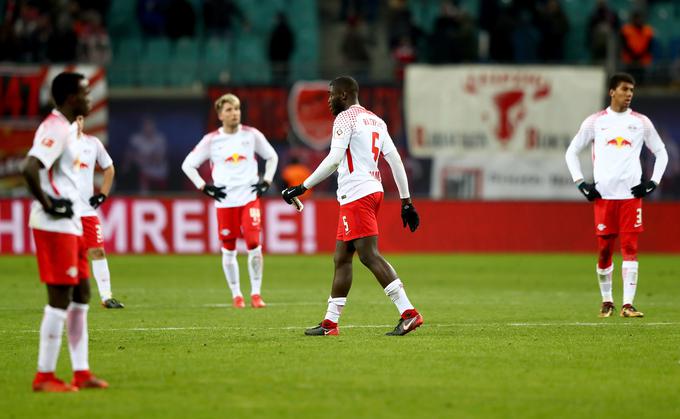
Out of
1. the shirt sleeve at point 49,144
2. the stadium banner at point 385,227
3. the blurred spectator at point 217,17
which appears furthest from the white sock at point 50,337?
the blurred spectator at point 217,17

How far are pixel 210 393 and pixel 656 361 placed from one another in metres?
3.92

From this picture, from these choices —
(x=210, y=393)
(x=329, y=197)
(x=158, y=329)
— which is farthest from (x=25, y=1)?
(x=210, y=393)

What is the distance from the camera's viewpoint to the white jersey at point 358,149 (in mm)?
12055

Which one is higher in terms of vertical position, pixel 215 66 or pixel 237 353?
pixel 215 66

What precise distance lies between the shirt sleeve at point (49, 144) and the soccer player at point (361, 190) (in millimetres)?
3516

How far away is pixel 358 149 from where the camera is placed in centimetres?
1216

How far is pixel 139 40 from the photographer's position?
105ft

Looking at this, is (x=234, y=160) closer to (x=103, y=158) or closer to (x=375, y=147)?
(x=103, y=158)

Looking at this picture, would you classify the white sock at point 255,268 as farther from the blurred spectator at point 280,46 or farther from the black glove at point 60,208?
the blurred spectator at point 280,46

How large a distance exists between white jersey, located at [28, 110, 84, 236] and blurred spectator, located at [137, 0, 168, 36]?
23.1 meters

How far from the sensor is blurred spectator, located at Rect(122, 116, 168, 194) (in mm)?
29188

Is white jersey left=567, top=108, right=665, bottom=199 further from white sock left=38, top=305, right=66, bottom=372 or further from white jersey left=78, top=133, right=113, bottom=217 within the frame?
white sock left=38, top=305, right=66, bottom=372

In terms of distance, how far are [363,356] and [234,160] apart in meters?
6.37

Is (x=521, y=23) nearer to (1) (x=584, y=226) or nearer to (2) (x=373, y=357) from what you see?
(1) (x=584, y=226)
